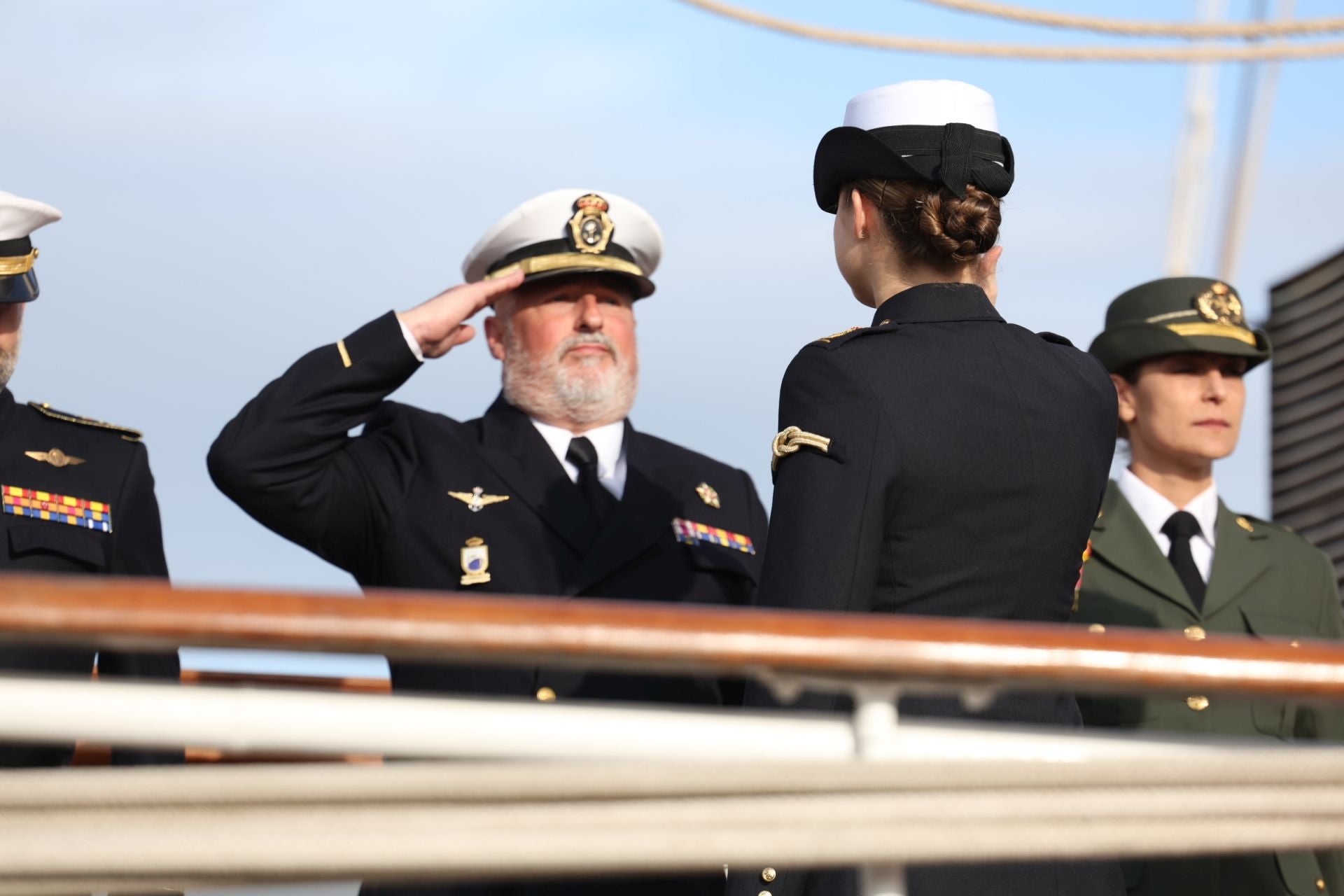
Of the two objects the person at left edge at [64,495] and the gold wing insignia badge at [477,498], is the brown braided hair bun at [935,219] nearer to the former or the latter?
the gold wing insignia badge at [477,498]

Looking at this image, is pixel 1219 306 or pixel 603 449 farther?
pixel 1219 306

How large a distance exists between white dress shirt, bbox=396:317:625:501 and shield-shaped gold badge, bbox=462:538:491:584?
0.32 metres

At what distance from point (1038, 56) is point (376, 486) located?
3.08m

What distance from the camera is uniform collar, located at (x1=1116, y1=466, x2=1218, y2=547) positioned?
4.75m

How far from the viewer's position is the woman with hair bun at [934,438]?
251 centimetres

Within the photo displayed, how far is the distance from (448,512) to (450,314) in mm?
442

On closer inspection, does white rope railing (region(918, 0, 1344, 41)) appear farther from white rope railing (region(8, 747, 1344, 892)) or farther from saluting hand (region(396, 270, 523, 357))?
white rope railing (region(8, 747, 1344, 892))

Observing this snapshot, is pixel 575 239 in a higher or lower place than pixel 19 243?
higher

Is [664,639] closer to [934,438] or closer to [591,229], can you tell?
[934,438]

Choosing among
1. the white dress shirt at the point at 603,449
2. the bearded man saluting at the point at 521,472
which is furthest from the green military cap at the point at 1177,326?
the white dress shirt at the point at 603,449

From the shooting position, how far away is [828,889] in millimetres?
2451

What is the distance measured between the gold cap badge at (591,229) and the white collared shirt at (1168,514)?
4.91 feet

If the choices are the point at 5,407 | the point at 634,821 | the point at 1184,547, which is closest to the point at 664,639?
the point at 634,821

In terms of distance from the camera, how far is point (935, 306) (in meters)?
2.77
